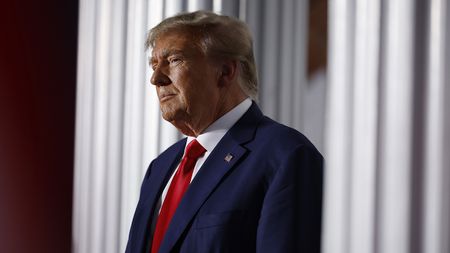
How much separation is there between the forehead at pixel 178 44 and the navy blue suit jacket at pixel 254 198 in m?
0.24

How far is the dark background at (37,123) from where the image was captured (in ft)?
8.49

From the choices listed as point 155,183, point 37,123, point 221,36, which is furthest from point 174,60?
point 37,123

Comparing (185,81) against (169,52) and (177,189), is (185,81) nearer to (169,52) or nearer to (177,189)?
(169,52)

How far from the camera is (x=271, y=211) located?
5.06 ft

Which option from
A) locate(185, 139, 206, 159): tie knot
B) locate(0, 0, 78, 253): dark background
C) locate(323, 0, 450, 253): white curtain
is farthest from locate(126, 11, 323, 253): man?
locate(0, 0, 78, 253): dark background

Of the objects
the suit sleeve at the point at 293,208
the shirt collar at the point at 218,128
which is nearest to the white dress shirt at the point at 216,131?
the shirt collar at the point at 218,128


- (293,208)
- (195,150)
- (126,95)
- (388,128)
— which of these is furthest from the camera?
(126,95)

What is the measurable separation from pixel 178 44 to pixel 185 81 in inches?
4.0

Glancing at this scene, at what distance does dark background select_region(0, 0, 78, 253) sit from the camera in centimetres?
259

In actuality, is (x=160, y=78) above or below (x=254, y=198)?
above

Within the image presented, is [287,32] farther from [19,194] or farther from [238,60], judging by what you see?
[19,194]

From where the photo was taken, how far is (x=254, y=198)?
1.60 m

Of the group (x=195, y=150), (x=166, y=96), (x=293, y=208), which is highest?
(x=166, y=96)

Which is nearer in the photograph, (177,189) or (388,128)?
(388,128)
